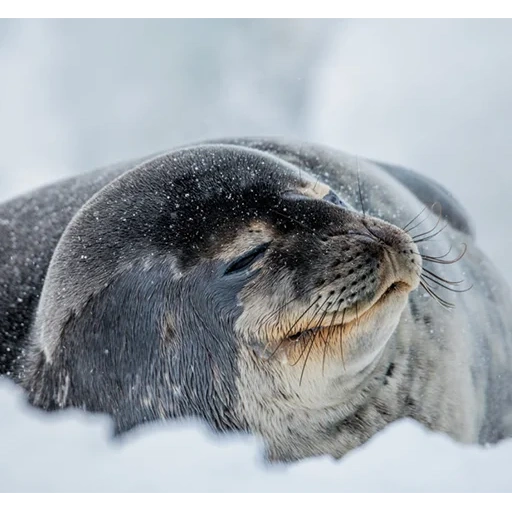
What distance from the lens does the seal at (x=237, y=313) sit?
241 centimetres

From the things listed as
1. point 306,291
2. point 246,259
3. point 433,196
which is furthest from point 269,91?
point 306,291

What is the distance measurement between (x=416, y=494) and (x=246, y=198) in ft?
3.23

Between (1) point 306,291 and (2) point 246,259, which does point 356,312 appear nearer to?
(1) point 306,291

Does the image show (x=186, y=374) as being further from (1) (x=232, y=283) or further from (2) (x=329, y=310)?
(2) (x=329, y=310)

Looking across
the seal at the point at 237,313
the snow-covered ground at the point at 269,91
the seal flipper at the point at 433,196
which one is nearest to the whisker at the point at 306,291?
the seal at the point at 237,313

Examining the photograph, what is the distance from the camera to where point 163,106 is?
6039mm

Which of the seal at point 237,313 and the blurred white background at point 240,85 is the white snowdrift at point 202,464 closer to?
the seal at point 237,313

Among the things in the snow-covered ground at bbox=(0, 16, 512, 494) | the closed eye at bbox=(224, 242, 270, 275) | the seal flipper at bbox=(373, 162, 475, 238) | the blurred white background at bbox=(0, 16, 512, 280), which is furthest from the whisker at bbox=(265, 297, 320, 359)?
the blurred white background at bbox=(0, 16, 512, 280)

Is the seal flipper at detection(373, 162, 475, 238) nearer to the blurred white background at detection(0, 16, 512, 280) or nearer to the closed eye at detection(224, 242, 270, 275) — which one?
the blurred white background at detection(0, 16, 512, 280)

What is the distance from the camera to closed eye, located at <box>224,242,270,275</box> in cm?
245

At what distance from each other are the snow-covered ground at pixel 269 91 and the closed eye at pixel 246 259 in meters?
2.18

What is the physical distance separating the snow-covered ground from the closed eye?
7.15ft

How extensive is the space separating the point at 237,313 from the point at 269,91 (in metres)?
3.73

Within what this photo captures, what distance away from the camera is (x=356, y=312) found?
2.36 meters
